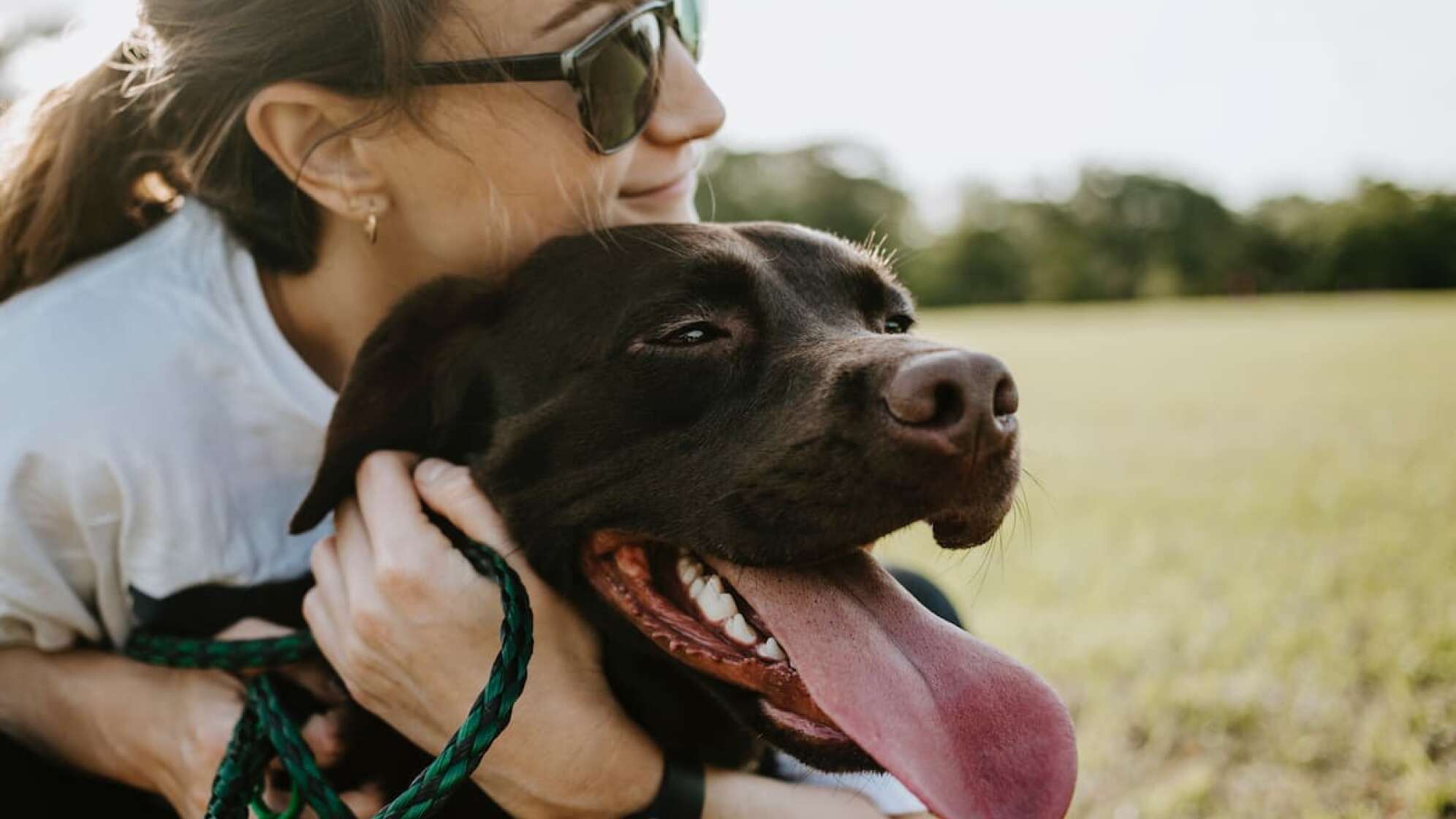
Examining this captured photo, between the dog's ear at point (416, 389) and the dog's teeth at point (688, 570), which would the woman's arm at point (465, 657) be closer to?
the dog's ear at point (416, 389)

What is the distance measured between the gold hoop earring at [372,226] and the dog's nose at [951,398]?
1339 millimetres

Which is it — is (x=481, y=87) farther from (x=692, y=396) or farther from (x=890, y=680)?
(x=890, y=680)

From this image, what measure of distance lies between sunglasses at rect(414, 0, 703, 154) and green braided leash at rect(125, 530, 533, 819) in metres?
0.96

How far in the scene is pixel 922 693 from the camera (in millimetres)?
1996

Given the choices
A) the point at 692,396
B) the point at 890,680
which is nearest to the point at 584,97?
the point at 692,396

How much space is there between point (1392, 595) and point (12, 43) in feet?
19.1

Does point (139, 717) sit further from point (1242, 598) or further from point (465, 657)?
point (1242, 598)

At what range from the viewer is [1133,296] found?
67.9 metres

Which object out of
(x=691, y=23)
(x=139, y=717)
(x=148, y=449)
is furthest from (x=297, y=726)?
(x=691, y=23)

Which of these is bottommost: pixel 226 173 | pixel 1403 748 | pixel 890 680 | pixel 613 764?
pixel 1403 748

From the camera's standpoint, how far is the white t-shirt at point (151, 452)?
7.63ft

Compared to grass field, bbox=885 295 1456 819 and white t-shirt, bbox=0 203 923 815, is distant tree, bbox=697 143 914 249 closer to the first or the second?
grass field, bbox=885 295 1456 819

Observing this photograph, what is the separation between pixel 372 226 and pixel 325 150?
0.19 metres

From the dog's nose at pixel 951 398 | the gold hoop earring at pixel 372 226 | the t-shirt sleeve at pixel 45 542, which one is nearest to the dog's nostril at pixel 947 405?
the dog's nose at pixel 951 398
